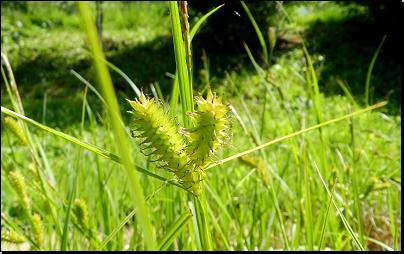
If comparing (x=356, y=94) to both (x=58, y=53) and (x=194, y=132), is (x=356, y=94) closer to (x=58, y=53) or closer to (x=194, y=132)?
(x=194, y=132)

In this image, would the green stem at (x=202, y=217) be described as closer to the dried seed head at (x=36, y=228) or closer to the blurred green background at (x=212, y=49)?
the dried seed head at (x=36, y=228)

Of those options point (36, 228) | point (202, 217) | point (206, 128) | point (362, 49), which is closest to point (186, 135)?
point (206, 128)

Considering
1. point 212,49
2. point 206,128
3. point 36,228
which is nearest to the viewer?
point 206,128

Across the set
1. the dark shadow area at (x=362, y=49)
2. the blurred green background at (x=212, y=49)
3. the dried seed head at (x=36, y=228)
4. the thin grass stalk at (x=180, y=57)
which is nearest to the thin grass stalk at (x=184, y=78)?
the thin grass stalk at (x=180, y=57)

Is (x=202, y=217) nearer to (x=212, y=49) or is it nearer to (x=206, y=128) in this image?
(x=206, y=128)

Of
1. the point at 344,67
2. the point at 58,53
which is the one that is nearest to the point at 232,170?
the point at 344,67
